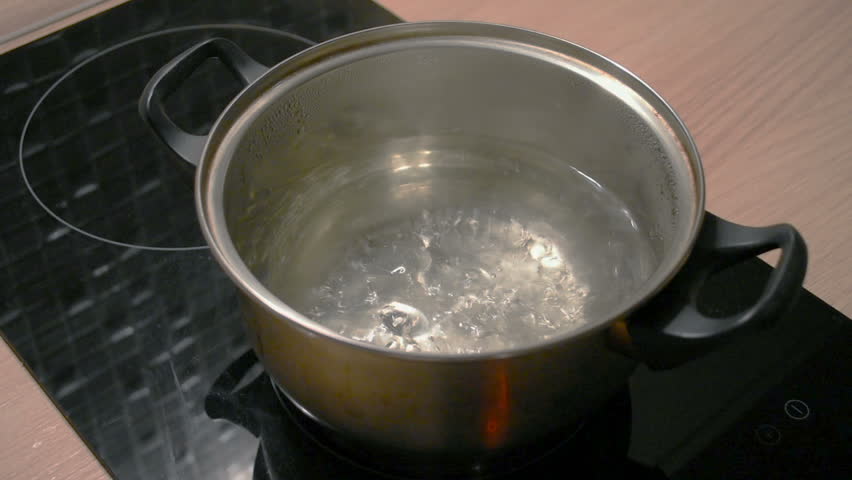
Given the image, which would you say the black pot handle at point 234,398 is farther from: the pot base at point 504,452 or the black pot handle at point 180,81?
the black pot handle at point 180,81

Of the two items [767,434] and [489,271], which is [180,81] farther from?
[767,434]

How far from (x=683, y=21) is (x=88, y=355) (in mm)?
577

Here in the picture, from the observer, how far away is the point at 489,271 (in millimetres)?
578

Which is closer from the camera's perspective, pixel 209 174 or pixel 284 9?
pixel 209 174

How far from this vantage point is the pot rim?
37 centimetres

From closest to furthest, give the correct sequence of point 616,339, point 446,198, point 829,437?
point 616,339 → point 829,437 → point 446,198

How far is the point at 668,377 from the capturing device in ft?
1.77

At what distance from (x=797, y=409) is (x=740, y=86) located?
0.31 meters

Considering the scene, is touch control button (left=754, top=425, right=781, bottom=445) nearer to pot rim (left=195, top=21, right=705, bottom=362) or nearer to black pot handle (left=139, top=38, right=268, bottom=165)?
pot rim (left=195, top=21, right=705, bottom=362)

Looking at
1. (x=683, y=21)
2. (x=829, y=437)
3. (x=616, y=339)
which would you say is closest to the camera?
A: (x=616, y=339)

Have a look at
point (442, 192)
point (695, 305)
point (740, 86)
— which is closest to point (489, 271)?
point (442, 192)

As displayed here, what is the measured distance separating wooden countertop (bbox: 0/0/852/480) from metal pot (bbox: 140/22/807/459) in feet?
0.46

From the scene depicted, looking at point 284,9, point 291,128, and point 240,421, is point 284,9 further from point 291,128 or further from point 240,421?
point 240,421

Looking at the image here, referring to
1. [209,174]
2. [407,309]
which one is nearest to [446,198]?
[407,309]
